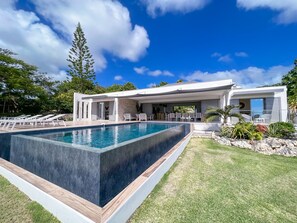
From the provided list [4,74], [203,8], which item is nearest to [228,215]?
[203,8]

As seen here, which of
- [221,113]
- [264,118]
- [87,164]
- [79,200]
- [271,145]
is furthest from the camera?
[264,118]

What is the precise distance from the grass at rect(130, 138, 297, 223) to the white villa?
6158 mm

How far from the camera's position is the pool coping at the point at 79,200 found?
6.34 feet

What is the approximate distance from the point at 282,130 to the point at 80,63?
28.5 m

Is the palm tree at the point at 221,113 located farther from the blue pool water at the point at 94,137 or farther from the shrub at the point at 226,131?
the blue pool water at the point at 94,137

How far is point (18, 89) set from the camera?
18.1m

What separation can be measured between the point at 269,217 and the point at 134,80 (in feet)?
120

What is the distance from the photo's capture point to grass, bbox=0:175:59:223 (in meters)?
2.13

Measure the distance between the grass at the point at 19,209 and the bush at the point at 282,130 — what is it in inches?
377

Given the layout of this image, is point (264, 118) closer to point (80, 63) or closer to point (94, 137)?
point (94, 137)

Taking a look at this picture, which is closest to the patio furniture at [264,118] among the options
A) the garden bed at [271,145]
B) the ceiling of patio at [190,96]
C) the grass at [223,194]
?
the ceiling of patio at [190,96]

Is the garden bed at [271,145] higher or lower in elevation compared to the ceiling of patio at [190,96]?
lower

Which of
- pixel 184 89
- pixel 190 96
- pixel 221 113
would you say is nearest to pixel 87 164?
pixel 221 113

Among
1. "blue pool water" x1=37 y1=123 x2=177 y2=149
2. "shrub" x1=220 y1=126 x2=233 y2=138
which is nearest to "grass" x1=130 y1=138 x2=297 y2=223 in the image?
"blue pool water" x1=37 y1=123 x2=177 y2=149
